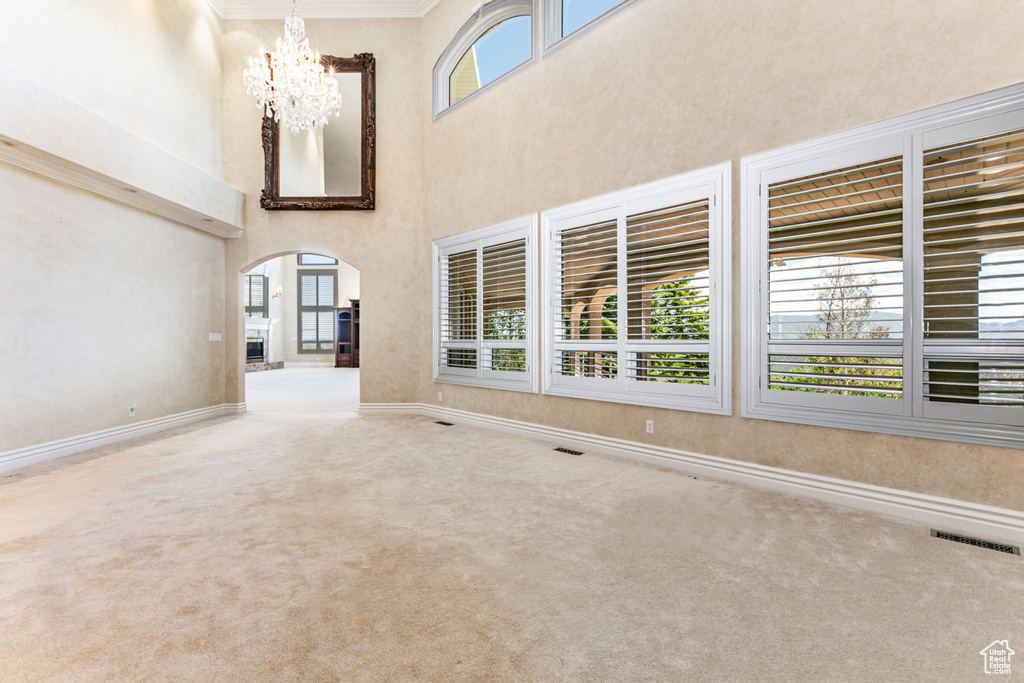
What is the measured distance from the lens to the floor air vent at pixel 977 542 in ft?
8.08

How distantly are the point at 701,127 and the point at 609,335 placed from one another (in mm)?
1912

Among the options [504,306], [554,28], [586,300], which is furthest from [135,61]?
[586,300]

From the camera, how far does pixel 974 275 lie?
8.92 feet

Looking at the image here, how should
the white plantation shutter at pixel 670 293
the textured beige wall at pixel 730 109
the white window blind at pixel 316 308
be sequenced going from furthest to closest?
1. the white window blind at pixel 316 308
2. the white plantation shutter at pixel 670 293
3. the textured beige wall at pixel 730 109

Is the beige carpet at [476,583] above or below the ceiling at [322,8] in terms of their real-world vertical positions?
below

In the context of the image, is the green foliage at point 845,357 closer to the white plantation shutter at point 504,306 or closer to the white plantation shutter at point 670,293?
the white plantation shutter at point 670,293

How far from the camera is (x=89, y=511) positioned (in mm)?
2984

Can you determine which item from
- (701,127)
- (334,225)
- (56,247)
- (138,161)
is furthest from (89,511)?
(701,127)

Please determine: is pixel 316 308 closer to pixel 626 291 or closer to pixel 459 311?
pixel 459 311

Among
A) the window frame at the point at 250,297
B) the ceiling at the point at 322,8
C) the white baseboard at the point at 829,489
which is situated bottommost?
the white baseboard at the point at 829,489

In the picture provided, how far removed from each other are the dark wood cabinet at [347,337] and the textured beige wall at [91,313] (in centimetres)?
913

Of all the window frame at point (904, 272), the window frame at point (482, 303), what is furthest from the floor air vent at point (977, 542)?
the window frame at point (482, 303)

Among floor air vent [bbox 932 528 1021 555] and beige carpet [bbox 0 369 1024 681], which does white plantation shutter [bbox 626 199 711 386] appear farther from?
floor air vent [bbox 932 528 1021 555]

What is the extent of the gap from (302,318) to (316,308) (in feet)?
1.98
